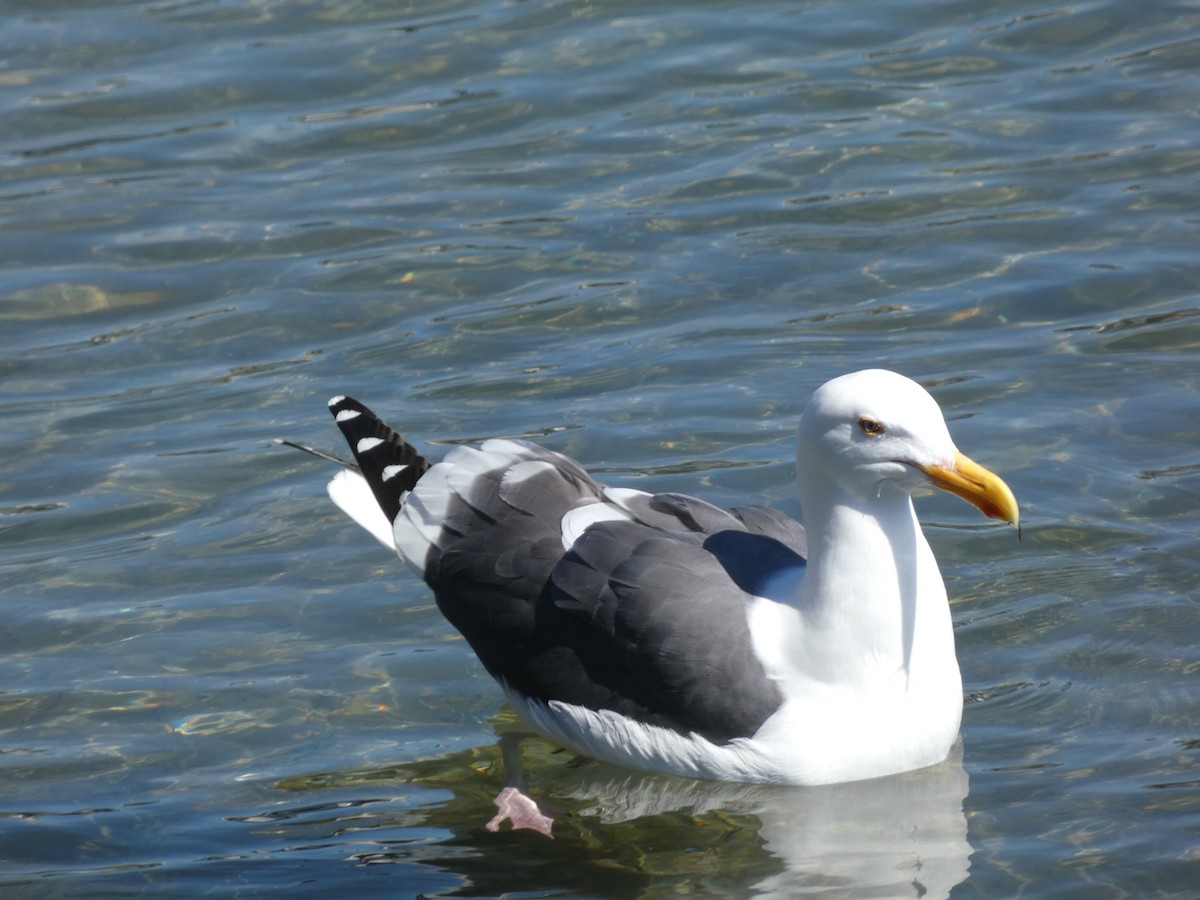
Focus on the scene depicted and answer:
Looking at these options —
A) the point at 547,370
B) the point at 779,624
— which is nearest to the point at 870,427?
the point at 779,624

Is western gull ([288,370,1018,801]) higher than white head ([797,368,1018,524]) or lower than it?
lower

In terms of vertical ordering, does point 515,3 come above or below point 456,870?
above

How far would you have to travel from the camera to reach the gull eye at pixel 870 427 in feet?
17.8

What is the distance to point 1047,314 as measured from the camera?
891 centimetres

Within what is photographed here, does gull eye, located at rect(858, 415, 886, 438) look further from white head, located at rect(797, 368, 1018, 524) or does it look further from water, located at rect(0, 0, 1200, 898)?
water, located at rect(0, 0, 1200, 898)

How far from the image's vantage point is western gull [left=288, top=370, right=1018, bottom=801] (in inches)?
217

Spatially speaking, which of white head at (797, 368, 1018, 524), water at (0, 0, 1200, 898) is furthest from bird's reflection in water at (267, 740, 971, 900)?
white head at (797, 368, 1018, 524)

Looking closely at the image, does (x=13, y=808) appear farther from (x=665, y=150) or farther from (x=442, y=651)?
(x=665, y=150)

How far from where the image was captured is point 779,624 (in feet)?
18.9

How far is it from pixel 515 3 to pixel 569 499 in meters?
7.81

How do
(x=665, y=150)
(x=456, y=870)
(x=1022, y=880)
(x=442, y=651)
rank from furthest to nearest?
(x=665, y=150) < (x=442, y=651) < (x=456, y=870) < (x=1022, y=880)

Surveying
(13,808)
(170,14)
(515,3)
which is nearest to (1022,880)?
(13,808)

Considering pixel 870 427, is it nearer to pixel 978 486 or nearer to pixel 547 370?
pixel 978 486

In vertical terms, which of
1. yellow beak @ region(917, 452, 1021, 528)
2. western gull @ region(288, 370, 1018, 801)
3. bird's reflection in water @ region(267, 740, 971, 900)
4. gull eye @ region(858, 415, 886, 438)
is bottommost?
bird's reflection in water @ region(267, 740, 971, 900)
